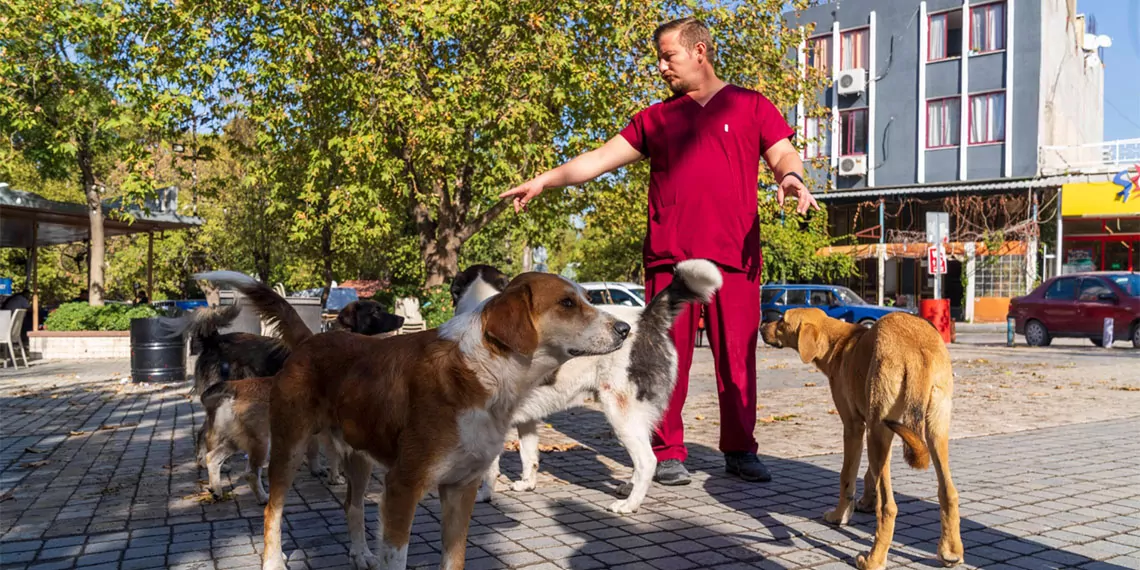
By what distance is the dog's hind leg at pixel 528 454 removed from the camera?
554 centimetres

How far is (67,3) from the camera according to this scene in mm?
15805

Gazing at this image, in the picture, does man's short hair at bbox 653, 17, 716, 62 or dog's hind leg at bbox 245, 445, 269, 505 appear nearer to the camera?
dog's hind leg at bbox 245, 445, 269, 505

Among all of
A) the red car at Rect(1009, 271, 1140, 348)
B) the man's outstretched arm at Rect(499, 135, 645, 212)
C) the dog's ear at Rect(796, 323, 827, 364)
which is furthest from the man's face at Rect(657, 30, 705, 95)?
the red car at Rect(1009, 271, 1140, 348)

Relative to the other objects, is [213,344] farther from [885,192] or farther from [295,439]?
[885,192]

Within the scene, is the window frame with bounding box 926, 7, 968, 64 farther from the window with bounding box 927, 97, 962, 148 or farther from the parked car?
the parked car

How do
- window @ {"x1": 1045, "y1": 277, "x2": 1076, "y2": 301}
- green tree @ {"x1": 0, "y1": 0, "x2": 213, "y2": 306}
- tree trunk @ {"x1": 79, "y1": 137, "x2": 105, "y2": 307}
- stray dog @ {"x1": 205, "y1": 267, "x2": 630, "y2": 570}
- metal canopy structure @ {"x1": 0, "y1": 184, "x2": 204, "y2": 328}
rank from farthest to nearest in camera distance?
Result: window @ {"x1": 1045, "y1": 277, "x2": 1076, "y2": 301}, tree trunk @ {"x1": 79, "y1": 137, "x2": 105, "y2": 307}, metal canopy structure @ {"x1": 0, "y1": 184, "x2": 204, "y2": 328}, green tree @ {"x1": 0, "y1": 0, "x2": 213, "y2": 306}, stray dog @ {"x1": 205, "y1": 267, "x2": 630, "y2": 570}

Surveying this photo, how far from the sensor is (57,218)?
2130 centimetres

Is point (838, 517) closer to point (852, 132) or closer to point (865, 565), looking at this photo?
point (865, 565)

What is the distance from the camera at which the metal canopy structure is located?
62.2 feet

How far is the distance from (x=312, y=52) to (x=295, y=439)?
40.4ft

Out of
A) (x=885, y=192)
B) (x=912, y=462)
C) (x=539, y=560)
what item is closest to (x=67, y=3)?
(x=539, y=560)

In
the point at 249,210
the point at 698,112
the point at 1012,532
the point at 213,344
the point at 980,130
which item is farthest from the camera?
the point at 249,210

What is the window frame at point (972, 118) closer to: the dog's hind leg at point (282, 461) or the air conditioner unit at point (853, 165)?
the air conditioner unit at point (853, 165)

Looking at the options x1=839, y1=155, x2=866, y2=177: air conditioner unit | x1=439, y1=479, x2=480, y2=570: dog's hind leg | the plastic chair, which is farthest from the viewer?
x1=839, y1=155, x2=866, y2=177: air conditioner unit
